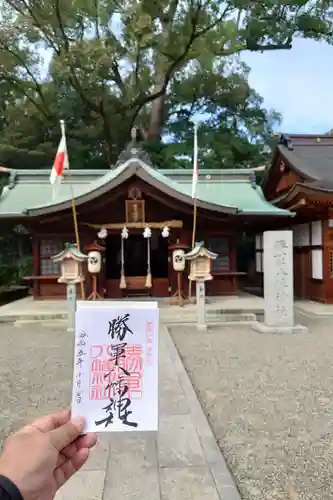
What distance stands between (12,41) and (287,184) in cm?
1307

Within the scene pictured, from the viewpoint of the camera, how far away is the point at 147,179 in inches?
490

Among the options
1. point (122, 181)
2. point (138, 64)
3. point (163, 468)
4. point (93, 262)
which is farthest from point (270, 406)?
point (138, 64)

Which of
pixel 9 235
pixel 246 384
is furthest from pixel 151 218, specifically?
pixel 9 235

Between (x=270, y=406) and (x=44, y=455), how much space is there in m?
3.88

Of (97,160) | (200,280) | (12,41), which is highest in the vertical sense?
(12,41)

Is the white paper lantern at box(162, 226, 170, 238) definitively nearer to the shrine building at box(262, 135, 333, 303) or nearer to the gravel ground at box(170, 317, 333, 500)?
the shrine building at box(262, 135, 333, 303)

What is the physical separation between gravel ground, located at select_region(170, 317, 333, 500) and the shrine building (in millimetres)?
5024

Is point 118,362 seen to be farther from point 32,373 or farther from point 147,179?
point 147,179

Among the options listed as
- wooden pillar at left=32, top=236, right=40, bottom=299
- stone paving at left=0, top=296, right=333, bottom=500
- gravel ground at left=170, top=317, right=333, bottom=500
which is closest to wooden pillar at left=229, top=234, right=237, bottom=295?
stone paving at left=0, top=296, right=333, bottom=500

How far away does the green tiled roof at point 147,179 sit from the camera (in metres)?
12.3

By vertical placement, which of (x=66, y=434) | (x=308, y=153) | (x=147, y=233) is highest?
(x=308, y=153)

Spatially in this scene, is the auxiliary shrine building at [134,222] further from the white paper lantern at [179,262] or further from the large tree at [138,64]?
the large tree at [138,64]

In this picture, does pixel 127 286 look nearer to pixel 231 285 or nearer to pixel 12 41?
pixel 231 285

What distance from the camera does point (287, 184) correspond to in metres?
16.1
